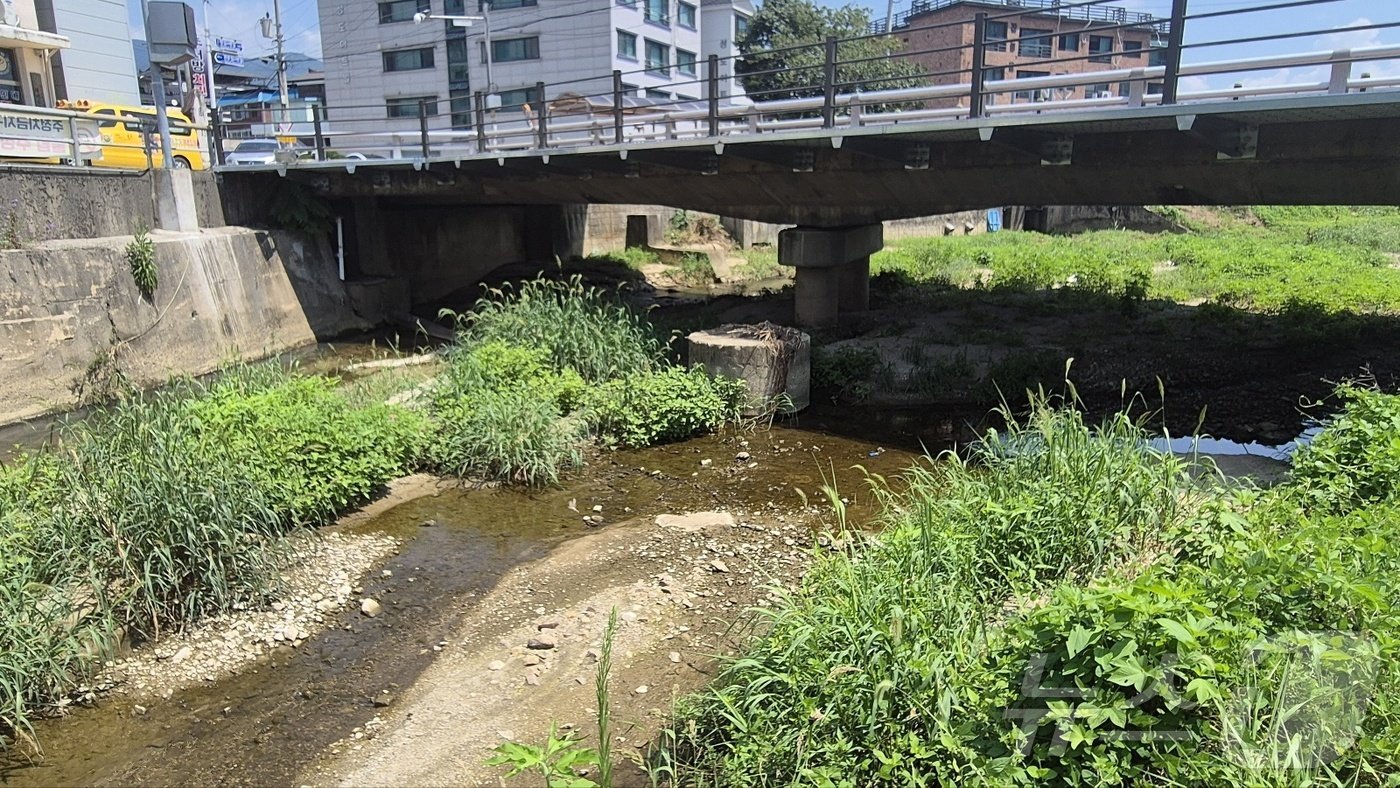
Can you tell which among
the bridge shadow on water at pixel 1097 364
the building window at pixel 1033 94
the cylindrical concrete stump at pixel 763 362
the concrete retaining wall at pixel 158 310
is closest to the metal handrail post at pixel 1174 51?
the building window at pixel 1033 94

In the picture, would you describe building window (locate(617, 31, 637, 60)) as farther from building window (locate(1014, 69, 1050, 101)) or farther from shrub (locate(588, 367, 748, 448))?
shrub (locate(588, 367, 748, 448))

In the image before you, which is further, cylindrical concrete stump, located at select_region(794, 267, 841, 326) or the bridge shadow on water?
cylindrical concrete stump, located at select_region(794, 267, 841, 326)

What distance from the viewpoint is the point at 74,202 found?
15.8 meters

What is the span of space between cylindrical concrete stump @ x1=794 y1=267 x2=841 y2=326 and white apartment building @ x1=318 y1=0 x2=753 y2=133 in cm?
2652

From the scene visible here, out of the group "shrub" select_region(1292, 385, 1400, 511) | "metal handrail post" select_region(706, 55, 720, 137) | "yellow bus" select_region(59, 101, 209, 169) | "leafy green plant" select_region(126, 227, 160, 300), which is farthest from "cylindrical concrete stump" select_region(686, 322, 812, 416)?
"yellow bus" select_region(59, 101, 209, 169)

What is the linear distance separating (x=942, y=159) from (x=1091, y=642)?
10715mm

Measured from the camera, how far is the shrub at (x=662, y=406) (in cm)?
1209

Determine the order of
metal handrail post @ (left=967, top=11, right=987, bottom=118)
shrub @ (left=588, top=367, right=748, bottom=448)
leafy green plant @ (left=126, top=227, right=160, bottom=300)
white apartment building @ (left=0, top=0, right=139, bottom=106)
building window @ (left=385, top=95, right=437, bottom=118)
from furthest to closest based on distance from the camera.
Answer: building window @ (left=385, top=95, right=437, bottom=118)
white apartment building @ (left=0, top=0, right=139, bottom=106)
leafy green plant @ (left=126, top=227, right=160, bottom=300)
shrub @ (left=588, top=367, right=748, bottom=448)
metal handrail post @ (left=967, top=11, right=987, bottom=118)

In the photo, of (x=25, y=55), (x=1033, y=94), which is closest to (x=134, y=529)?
(x=25, y=55)

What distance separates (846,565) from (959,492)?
1.95 metres

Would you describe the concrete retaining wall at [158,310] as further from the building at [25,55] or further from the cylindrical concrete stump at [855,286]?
the building at [25,55]

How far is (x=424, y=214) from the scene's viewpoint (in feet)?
79.0

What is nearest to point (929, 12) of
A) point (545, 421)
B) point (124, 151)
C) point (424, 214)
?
point (424, 214)

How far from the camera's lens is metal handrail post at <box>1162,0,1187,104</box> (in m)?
9.14
